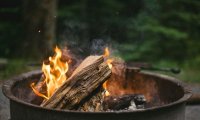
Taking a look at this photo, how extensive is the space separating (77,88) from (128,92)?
4.24ft

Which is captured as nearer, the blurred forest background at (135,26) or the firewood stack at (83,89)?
the firewood stack at (83,89)

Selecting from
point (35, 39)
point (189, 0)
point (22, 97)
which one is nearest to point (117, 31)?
point (189, 0)

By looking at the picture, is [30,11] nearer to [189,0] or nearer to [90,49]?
[90,49]

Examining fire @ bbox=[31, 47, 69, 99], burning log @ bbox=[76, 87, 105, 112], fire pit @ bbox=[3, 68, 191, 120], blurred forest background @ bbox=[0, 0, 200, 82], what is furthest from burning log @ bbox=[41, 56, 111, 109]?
blurred forest background @ bbox=[0, 0, 200, 82]

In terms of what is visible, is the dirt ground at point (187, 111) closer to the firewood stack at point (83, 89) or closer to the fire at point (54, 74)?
the fire at point (54, 74)

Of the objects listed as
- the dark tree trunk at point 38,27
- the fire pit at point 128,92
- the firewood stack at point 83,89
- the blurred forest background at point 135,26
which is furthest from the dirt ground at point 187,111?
the blurred forest background at point 135,26

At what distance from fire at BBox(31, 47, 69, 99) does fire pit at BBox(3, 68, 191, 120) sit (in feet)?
0.77

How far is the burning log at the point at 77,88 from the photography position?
3418mm

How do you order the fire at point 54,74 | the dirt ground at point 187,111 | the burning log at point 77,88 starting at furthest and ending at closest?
the dirt ground at point 187,111, the fire at point 54,74, the burning log at point 77,88

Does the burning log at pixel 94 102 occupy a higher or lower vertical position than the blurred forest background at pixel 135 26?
lower

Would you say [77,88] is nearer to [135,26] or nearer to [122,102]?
[122,102]

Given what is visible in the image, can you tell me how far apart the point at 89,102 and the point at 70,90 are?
0.89ft

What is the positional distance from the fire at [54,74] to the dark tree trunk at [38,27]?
10.3 feet

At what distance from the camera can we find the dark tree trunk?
727 centimetres
